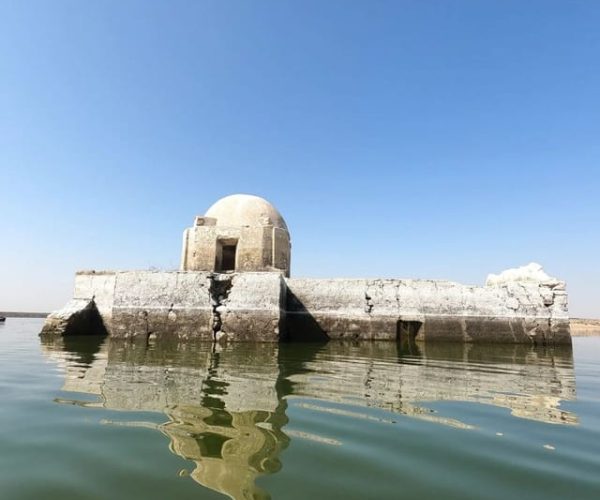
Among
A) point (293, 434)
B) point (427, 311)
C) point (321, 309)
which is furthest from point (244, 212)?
point (293, 434)

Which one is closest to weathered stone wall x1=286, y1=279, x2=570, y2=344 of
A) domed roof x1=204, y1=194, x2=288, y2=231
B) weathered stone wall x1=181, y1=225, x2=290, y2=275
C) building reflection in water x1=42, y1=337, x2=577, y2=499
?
building reflection in water x1=42, y1=337, x2=577, y2=499

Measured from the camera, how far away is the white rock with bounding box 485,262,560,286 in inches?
375

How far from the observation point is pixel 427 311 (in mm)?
9117

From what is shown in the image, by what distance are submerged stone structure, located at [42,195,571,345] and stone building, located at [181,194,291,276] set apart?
267 cm

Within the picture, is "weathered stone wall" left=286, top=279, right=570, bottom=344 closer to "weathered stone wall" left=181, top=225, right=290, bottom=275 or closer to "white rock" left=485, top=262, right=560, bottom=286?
"white rock" left=485, top=262, right=560, bottom=286

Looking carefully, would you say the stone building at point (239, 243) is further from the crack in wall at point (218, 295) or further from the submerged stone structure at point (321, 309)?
the crack in wall at point (218, 295)

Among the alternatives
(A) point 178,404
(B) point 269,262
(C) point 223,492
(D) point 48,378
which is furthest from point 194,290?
(C) point 223,492

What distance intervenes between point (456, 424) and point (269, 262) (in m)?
9.77

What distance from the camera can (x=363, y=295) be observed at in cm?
932

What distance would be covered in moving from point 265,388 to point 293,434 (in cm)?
133

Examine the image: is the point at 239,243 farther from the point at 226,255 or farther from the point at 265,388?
the point at 265,388

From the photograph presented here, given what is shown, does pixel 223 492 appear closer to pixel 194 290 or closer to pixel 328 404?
pixel 328 404

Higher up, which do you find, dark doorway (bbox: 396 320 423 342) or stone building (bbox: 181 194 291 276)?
stone building (bbox: 181 194 291 276)

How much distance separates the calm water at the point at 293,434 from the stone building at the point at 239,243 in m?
7.47
